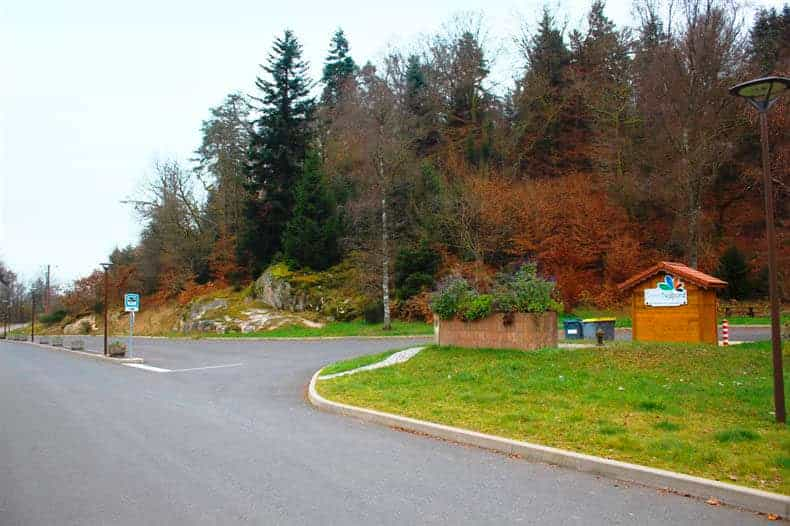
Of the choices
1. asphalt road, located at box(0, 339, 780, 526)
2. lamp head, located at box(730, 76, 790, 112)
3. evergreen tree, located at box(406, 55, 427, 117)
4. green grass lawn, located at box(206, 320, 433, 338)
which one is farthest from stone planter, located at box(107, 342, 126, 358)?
lamp head, located at box(730, 76, 790, 112)

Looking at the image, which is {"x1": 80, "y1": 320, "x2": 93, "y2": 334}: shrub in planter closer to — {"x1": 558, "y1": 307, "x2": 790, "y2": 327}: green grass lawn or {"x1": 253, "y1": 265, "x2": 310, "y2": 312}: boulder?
{"x1": 253, "y1": 265, "x2": 310, "y2": 312}: boulder

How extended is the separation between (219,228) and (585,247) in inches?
1172

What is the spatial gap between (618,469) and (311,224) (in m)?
36.1

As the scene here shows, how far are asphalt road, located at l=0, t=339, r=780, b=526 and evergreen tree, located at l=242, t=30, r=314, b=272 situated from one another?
33.7 meters

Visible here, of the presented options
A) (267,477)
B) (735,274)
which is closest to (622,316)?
(735,274)

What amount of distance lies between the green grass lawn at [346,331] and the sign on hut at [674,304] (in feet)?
46.6

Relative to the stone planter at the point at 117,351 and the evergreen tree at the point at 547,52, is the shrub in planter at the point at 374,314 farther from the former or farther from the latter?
the evergreen tree at the point at 547,52

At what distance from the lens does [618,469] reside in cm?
660

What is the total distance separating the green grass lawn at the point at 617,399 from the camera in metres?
6.98

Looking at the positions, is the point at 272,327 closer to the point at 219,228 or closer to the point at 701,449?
the point at 219,228

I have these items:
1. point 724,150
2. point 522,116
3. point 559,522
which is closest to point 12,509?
point 559,522

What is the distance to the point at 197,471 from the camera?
6977 millimetres

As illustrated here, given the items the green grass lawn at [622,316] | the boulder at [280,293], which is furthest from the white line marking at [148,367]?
the green grass lawn at [622,316]

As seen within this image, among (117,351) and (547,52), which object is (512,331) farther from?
(547,52)
